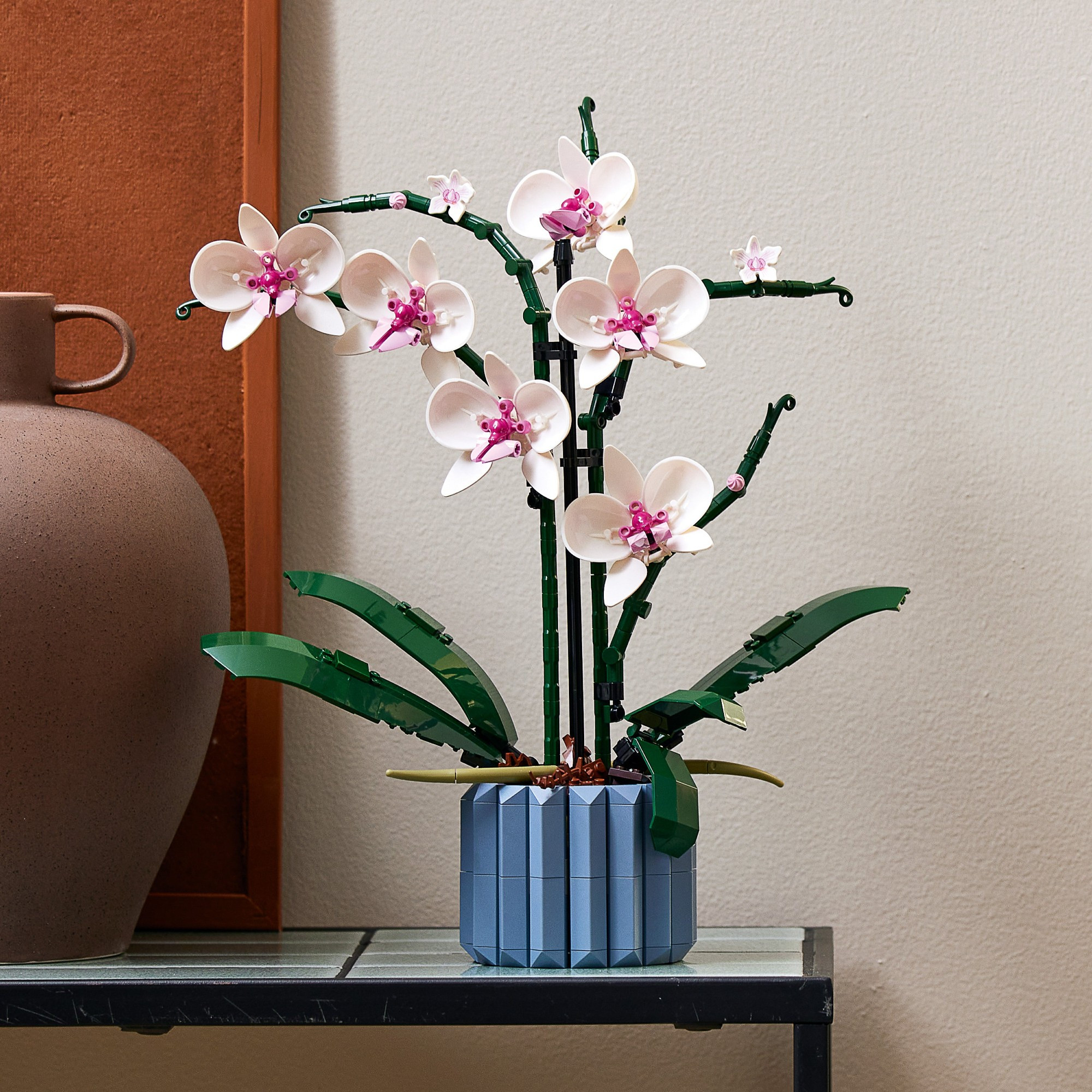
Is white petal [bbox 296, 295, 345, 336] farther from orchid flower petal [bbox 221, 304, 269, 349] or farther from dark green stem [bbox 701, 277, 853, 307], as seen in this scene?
dark green stem [bbox 701, 277, 853, 307]

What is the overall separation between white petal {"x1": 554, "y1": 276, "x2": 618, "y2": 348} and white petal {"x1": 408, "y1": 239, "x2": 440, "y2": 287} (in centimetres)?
9

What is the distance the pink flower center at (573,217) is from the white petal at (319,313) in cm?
14

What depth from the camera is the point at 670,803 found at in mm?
708

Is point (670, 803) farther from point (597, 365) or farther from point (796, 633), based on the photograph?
point (597, 365)

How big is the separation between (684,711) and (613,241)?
0.28 meters

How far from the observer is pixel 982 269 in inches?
37.9

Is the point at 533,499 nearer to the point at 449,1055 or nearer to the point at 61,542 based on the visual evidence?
the point at 61,542

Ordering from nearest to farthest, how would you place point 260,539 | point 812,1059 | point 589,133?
1. point 812,1059
2. point 589,133
3. point 260,539

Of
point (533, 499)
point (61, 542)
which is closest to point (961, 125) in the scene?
point (533, 499)

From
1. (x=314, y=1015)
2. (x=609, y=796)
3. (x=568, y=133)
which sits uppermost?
(x=568, y=133)

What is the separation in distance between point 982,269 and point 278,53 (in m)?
0.57

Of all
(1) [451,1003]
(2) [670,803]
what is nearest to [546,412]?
(2) [670,803]

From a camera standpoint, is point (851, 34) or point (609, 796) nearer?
point (609, 796)

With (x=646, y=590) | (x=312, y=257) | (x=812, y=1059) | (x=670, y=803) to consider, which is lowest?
(x=812, y=1059)
